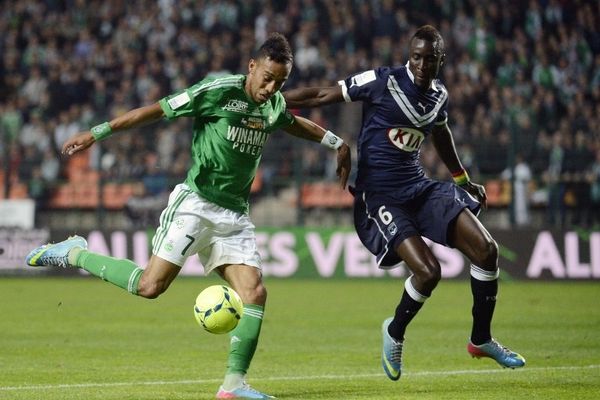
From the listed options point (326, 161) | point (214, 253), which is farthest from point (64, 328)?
point (326, 161)

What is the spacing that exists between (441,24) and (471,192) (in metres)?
16.2

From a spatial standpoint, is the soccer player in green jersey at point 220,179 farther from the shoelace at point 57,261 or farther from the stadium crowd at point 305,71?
the stadium crowd at point 305,71

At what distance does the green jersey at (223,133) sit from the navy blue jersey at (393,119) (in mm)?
1049

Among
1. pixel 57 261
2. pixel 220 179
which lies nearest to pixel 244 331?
pixel 220 179

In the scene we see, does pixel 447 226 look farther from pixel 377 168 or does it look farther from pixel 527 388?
pixel 527 388

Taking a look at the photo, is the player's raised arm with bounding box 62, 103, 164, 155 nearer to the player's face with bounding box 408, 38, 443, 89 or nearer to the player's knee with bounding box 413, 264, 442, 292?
the player's face with bounding box 408, 38, 443, 89

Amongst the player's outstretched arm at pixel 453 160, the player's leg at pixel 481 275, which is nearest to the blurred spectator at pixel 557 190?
the player's outstretched arm at pixel 453 160

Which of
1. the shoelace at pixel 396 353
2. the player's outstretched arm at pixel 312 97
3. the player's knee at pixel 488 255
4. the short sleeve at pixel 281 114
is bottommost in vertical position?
the shoelace at pixel 396 353

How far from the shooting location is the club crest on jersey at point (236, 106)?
7926 millimetres

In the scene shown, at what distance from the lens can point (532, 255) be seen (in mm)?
19375

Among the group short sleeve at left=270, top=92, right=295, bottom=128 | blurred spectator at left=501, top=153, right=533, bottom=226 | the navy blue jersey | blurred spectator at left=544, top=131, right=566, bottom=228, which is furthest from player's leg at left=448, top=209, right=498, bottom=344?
blurred spectator at left=501, top=153, right=533, bottom=226

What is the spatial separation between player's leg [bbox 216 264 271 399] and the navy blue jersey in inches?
57.9

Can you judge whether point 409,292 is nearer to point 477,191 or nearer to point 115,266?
point 477,191

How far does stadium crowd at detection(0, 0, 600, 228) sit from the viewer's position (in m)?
19.7
